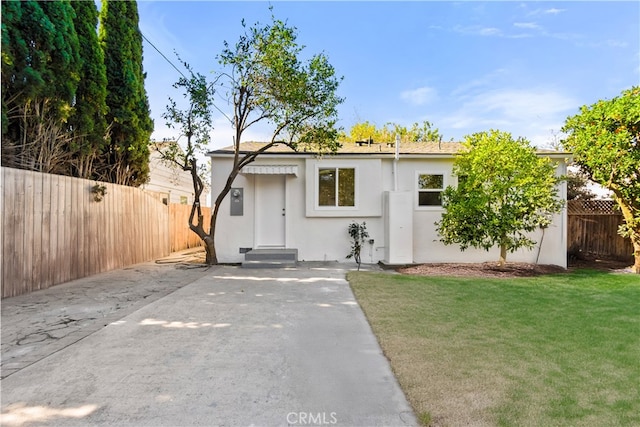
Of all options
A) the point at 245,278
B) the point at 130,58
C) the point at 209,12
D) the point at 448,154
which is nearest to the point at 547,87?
the point at 448,154

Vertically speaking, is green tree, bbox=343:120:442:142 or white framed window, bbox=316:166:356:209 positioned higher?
green tree, bbox=343:120:442:142

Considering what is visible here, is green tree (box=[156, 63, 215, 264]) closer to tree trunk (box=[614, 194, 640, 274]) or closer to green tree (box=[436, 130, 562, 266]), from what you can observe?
green tree (box=[436, 130, 562, 266])

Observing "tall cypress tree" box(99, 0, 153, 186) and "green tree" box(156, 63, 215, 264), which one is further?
"tall cypress tree" box(99, 0, 153, 186)

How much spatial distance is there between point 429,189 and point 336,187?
2864 mm

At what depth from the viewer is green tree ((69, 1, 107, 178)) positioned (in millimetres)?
7680

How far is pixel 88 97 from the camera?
26.3 ft

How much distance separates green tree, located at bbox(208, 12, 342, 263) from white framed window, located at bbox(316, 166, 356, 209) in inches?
54.0

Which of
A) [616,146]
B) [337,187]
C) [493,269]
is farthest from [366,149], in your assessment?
[616,146]

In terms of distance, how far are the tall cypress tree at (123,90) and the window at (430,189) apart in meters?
8.78

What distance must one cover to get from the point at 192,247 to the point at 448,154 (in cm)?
1160

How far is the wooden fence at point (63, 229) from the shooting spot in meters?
5.31

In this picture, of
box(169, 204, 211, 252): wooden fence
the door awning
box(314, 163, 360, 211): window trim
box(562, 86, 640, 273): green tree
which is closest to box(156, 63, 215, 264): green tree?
the door awning

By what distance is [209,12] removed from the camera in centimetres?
947

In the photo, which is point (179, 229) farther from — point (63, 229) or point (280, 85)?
point (280, 85)
